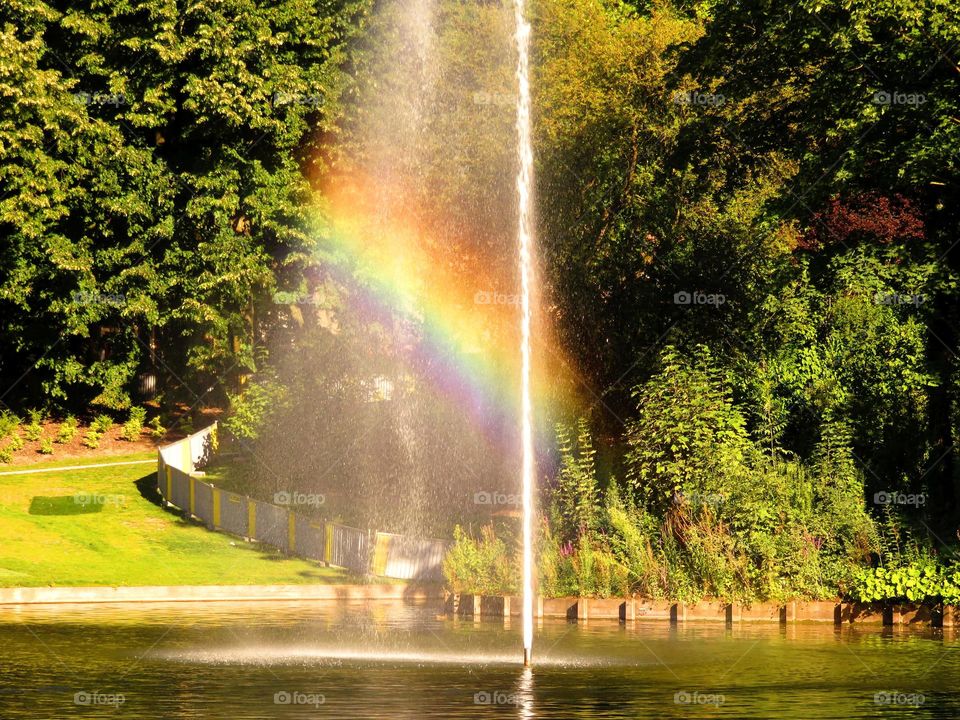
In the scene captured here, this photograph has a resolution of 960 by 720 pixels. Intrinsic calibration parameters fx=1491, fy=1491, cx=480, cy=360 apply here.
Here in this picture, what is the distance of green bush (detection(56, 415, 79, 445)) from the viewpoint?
57.4 metres

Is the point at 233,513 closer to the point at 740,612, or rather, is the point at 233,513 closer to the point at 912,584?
the point at 740,612

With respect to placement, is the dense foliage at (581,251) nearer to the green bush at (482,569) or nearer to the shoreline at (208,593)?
the green bush at (482,569)

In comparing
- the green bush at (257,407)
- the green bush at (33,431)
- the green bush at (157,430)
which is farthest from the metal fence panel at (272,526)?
the green bush at (33,431)

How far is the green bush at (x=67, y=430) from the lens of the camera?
57.4 metres

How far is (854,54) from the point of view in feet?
107

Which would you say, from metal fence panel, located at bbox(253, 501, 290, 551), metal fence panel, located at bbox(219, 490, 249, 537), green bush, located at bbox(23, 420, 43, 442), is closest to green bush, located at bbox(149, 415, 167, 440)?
green bush, located at bbox(23, 420, 43, 442)

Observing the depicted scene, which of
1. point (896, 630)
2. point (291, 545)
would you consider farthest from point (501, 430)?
point (896, 630)

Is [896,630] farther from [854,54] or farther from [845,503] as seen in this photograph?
[854,54]

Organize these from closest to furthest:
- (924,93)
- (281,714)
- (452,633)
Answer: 1. (281,714)
2. (452,633)
3. (924,93)

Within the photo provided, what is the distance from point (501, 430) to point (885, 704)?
26231mm

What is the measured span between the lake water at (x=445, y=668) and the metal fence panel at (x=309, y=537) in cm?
841

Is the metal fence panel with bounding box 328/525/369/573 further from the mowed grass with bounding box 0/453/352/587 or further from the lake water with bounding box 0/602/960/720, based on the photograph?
the lake water with bounding box 0/602/960/720

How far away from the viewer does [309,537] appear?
38.7 m

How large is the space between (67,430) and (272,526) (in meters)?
20.7
